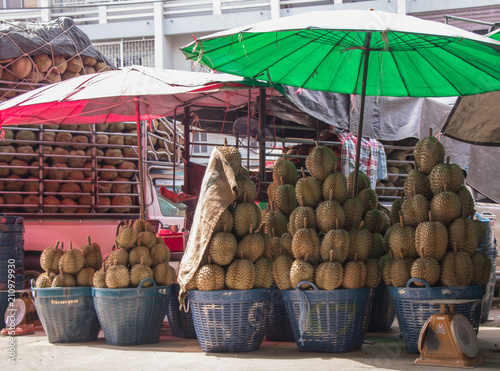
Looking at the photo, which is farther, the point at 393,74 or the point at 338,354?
the point at 393,74

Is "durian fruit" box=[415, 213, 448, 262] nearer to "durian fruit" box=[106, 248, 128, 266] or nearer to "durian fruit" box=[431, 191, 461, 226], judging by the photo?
"durian fruit" box=[431, 191, 461, 226]

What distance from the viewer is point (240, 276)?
13.6 ft

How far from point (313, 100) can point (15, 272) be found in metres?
3.99

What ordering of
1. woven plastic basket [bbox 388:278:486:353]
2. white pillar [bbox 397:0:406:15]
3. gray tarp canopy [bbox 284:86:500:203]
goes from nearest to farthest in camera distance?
woven plastic basket [bbox 388:278:486:353] → gray tarp canopy [bbox 284:86:500:203] → white pillar [bbox 397:0:406:15]

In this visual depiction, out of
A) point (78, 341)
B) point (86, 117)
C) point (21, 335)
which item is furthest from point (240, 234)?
point (86, 117)

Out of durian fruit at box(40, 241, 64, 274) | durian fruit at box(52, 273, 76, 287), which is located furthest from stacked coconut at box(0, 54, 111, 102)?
durian fruit at box(52, 273, 76, 287)

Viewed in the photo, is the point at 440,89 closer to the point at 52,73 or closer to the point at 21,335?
the point at 21,335

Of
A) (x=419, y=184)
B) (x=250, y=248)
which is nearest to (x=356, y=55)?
(x=419, y=184)

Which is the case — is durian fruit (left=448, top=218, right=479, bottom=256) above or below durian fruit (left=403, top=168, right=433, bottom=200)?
below

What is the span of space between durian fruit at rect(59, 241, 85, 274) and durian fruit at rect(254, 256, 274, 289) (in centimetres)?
173

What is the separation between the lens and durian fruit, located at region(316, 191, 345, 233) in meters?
4.22

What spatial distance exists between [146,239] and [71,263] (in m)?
0.71

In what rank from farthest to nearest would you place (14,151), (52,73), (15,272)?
(52,73) → (14,151) → (15,272)

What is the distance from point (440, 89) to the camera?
193 inches
